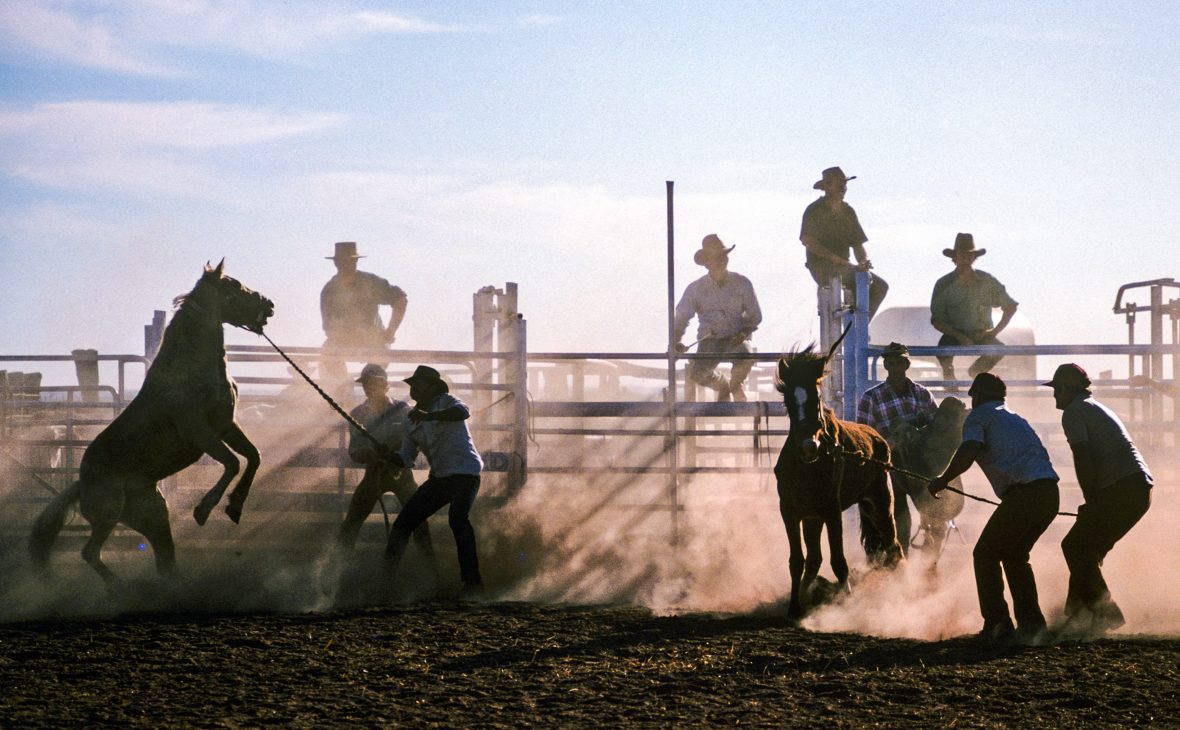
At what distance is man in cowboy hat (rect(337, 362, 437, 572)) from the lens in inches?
384

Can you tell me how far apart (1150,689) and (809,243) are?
7.37 meters

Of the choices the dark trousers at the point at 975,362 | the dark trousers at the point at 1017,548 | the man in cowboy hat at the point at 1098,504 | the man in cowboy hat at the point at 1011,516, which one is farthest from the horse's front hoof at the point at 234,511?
the dark trousers at the point at 975,362

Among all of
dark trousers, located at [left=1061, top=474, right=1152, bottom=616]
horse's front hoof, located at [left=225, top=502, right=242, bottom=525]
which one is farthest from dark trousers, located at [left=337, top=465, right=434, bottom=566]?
dark trousers, located at [left=1061, top=474, right=1152, bottom=616]

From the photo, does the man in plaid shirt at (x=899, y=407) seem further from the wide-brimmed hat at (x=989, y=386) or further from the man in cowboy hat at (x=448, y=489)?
the man in cowboy hat at (x=448, y=489)

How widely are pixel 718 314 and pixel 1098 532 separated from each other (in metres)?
5.85

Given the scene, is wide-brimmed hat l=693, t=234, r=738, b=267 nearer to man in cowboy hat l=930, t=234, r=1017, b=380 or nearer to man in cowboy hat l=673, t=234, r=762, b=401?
man in cowboy hat l=673, t=234, r=762, b=401

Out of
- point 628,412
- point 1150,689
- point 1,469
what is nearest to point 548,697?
point 1150,689

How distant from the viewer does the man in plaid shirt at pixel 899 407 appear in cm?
991

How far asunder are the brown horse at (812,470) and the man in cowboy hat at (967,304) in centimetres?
413

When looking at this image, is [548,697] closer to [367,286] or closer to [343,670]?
[343,670]

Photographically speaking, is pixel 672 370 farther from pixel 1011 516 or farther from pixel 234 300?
pixel 1011 516

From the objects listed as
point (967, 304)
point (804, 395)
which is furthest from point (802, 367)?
point (967, 304)

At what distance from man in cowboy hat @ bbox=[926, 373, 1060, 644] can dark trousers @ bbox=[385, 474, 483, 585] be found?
325 cm

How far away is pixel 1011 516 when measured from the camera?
7234 millimetres
